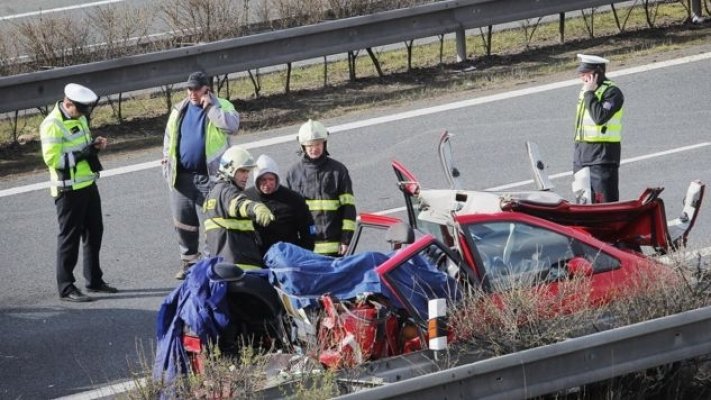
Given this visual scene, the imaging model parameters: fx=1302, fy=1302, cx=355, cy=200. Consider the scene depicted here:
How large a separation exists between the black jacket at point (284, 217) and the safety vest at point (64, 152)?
7.32 ft

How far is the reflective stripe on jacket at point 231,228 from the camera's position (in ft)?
32.4

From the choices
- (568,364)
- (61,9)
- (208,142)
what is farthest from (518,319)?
(61,9)

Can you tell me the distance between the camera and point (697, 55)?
57.2 ft

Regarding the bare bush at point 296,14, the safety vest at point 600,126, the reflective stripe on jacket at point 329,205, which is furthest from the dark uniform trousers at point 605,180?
the bare bush at point 296,14

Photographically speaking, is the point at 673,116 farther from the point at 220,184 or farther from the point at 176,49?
the point at 220,184

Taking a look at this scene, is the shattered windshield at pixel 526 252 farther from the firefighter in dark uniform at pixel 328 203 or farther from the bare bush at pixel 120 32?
the bare bush at pixel 120 32

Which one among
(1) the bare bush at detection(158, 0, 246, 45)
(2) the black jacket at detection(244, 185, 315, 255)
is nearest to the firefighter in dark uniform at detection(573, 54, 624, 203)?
(2) the black jacket at detection(244, 185, 315, 255)

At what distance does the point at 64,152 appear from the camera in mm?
11734

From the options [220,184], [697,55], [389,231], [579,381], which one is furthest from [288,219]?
[697,55]

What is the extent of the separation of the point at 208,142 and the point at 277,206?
1897mm

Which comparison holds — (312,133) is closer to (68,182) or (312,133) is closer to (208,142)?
(208,142)

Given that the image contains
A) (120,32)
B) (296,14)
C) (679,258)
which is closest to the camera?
(679,258)

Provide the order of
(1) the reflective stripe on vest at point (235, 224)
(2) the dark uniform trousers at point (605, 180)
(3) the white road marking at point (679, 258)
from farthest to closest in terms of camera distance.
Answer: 1. (2) the dark uniform trousers at point (605, 180)
2. (1) the reflective stripe on vest at point (235, 224)
3. (3) the white road marking at point (679, 258)

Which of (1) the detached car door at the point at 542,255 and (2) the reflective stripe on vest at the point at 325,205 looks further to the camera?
(2) the reflective stripe on vest at the point at 325,205
